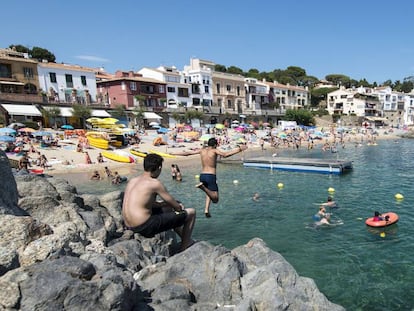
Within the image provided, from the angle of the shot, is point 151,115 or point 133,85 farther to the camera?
point 133,85

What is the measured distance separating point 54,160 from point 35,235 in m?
28.6

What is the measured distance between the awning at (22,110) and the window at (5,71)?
5.57 m

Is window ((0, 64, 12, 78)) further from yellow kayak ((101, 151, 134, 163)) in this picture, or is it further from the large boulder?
the large boulder

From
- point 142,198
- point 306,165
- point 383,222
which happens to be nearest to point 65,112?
point 306,165

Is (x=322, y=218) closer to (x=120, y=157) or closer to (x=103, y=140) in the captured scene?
(x=120, y=157)

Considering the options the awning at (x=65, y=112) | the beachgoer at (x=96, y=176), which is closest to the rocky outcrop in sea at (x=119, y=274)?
the beachgoer at (x=96, y=176)

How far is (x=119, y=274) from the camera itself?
179 inches

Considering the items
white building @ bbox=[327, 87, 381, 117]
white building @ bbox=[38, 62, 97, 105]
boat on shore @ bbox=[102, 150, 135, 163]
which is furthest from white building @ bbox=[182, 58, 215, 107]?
white building @ bbox=[327, 87, 381, 117]

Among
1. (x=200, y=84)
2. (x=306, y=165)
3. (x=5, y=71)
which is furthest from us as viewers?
(x=200, y=84)

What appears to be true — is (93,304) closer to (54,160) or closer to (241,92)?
(54,160)

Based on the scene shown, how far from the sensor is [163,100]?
196ft

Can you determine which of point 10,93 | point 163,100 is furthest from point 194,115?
point 10,93

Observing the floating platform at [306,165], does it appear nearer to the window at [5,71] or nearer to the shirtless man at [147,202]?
the shirtless man at [147,202]

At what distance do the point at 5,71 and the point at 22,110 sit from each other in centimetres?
744
